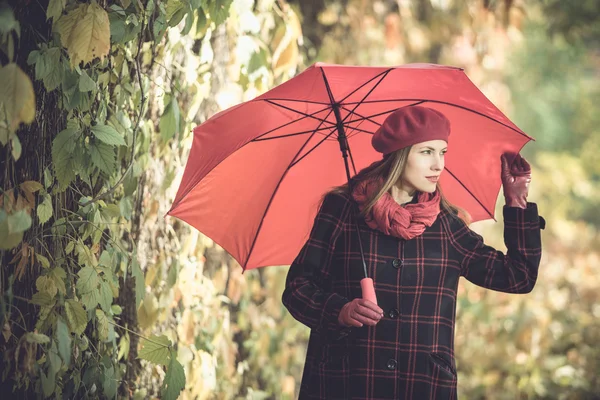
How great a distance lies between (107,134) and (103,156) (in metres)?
0.06

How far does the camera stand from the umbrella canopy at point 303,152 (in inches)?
99.1

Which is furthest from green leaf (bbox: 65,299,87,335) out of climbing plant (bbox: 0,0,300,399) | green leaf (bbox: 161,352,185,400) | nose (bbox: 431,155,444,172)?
nose (bbox: 431,155,444,172)

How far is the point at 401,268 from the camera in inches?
93.9

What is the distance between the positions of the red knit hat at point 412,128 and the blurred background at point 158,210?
684 millimetres

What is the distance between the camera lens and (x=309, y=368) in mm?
2469

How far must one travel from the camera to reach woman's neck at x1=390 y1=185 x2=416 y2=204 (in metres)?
2.46

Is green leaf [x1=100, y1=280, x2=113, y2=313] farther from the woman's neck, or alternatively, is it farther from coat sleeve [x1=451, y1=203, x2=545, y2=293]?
coat sleeve [x1=451, y1=203, x2=545, y2=293]

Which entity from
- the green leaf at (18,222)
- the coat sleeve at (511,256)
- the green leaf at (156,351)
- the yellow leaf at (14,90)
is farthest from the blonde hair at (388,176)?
the yellow leaf at (14,90)

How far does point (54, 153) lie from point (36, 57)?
0.25 meters

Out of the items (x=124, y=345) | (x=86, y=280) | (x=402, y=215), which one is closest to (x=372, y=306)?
(x=402, y=215)

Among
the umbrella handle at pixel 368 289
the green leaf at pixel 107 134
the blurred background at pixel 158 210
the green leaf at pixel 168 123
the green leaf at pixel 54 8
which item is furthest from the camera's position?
the green leaf at pixel 168 123

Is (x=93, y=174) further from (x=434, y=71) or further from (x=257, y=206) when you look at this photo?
(x=434, y=71)

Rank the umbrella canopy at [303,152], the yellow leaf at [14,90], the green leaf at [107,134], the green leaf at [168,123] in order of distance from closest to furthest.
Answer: the yellow leaf at [14,90] → the green leaf at [107,134] → the umbrella canopy at [303,152] → the green leaf at [168,123]

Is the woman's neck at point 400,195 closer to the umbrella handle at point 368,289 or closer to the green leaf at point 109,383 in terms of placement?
the umbrella handle at point 368,289
